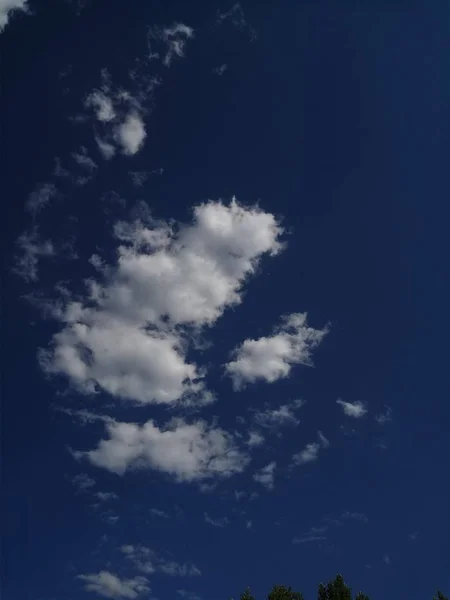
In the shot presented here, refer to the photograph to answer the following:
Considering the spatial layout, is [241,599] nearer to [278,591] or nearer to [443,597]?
[278,591]

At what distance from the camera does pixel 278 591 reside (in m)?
47.3

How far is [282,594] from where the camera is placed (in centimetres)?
4700

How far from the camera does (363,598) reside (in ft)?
158

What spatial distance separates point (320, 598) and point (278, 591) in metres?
5.47

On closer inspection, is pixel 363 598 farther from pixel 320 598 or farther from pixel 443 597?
pixel 443 597

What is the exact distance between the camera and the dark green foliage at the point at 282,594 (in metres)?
46.7

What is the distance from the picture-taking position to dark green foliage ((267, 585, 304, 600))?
46719mm

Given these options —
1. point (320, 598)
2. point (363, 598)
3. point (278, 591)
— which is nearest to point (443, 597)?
point (363, 598)

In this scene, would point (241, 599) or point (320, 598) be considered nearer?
point (241, 599)

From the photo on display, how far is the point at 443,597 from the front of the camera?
47.9 metres

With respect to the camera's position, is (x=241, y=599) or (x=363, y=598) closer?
(x=241, y=599)

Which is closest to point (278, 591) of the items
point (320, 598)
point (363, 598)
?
point (320, 598)

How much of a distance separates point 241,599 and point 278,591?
563 cm

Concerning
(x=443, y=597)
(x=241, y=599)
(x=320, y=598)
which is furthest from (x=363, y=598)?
(x=241, y=599)
